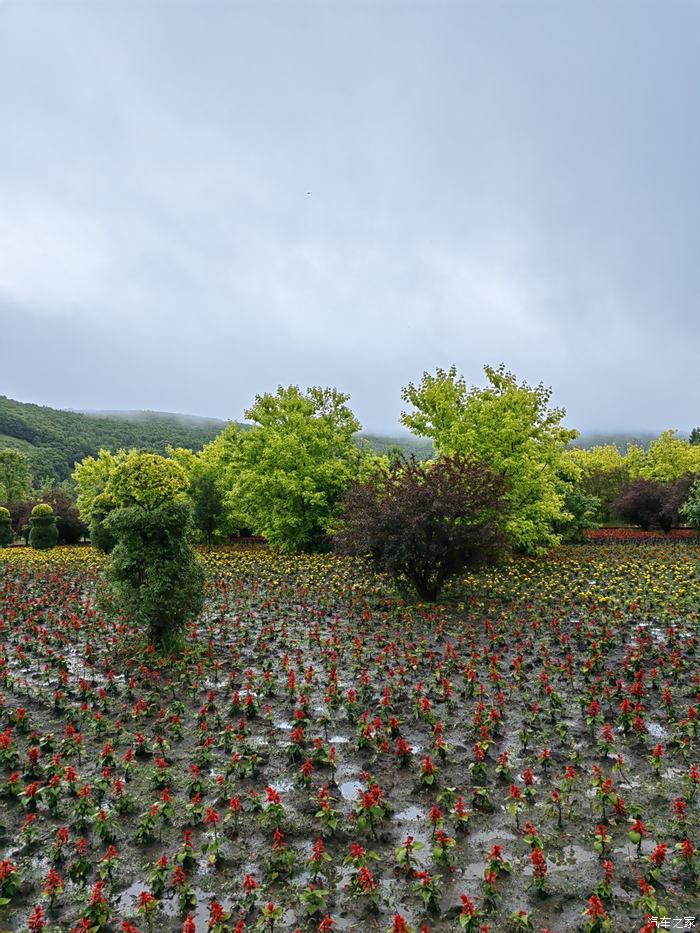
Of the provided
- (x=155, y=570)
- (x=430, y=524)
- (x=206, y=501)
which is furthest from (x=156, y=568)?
(x=206, y=501)

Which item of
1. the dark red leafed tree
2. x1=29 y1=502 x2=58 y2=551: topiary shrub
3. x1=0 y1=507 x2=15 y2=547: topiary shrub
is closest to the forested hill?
x1=0 y1=507 x2=15 y2=547: topiary shrub

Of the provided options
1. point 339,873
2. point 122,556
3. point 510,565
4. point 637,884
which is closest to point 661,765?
point 637,884

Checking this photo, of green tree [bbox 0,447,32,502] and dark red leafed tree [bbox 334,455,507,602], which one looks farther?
green tree [bbox 0,447,32,502]

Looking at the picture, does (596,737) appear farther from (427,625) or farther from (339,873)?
(427,625)

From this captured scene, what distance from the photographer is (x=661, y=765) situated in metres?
5.68

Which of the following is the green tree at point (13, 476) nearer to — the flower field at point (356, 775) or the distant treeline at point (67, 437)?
the distant treeline at point (67, 437)

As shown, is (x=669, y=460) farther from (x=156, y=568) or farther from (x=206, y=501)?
(x=156, y=568)

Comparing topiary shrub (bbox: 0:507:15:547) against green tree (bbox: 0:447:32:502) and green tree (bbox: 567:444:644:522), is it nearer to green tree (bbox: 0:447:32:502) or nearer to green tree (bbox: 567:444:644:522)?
green tree (bbox: 0:447:32:502)

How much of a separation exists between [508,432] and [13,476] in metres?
46.3

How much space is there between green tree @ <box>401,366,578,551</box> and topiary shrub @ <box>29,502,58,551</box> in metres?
20.2

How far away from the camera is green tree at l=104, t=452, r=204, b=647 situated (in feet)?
30.1

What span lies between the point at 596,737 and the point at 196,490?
21713mm

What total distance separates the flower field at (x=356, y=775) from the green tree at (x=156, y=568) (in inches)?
17.0

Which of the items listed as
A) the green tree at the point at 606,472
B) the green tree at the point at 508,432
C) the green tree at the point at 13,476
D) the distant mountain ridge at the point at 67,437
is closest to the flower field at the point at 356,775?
the green tree at the point at 508,432
